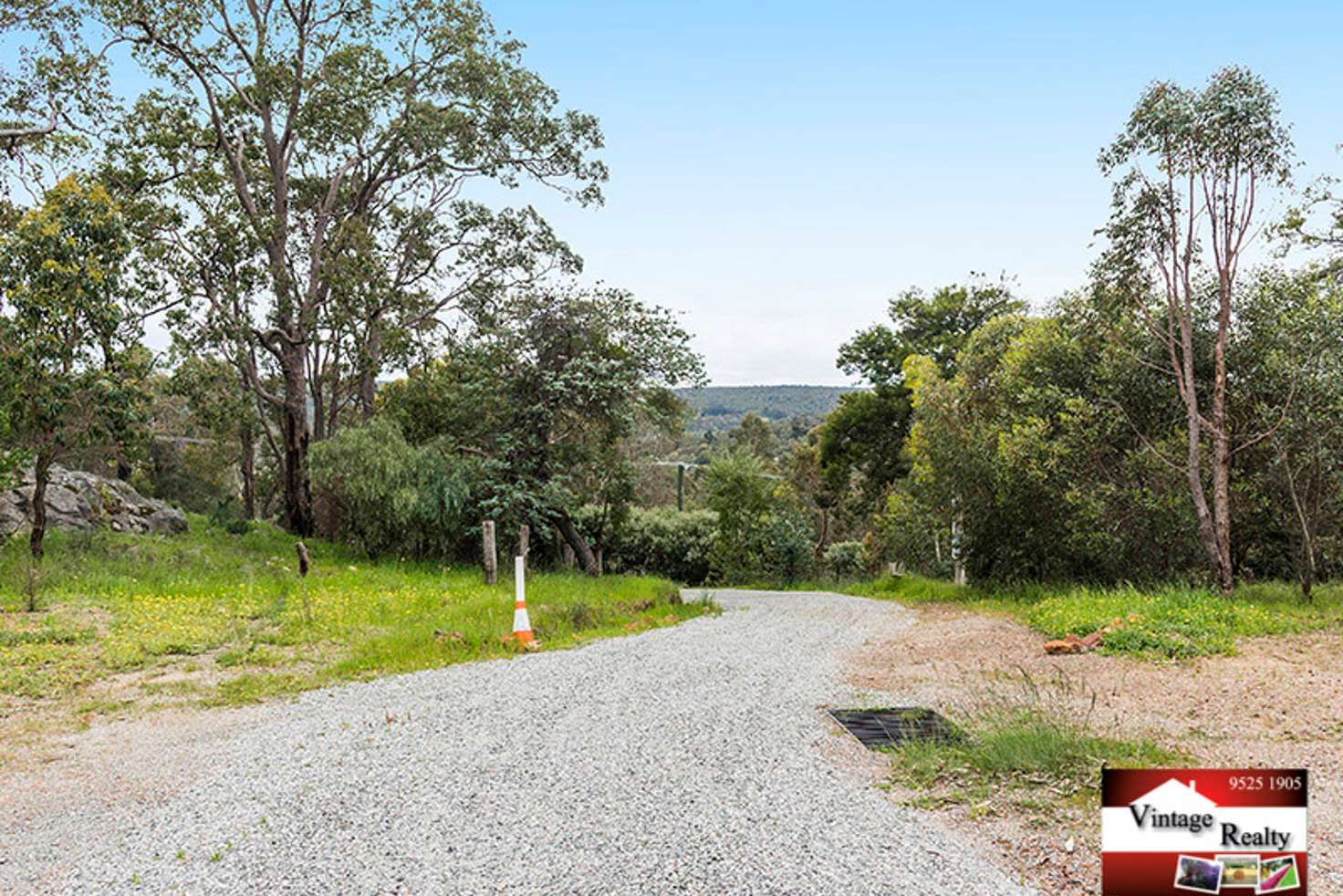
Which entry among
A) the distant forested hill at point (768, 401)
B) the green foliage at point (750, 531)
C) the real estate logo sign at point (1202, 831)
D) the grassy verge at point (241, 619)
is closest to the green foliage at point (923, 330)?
the green foliage at point (750, 531)

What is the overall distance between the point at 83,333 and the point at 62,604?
5.23 metres

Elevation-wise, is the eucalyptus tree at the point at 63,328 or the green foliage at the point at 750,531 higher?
the eucalyptus tree at the point at 63,328

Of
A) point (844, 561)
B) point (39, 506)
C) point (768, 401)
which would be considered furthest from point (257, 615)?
point (768, 401)

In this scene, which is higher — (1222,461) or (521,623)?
(1222,461)

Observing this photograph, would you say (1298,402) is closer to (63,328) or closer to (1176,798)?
(1176,798)

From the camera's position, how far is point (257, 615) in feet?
35.3

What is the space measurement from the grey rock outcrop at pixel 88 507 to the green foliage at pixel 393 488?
4.51m

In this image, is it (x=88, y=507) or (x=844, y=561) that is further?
(x=844, y=561)

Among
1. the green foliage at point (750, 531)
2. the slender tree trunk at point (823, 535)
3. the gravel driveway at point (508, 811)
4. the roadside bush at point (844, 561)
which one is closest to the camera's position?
the gravel driveway at point (508, 811)

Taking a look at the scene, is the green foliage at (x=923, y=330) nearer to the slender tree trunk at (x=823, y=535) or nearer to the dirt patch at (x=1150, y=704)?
the slender tree trunk at (x=823, y=535)

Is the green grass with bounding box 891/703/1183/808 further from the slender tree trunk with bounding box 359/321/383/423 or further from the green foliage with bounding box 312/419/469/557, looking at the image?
Answer: the slender tree trunk with bounding box 359/321/383/423

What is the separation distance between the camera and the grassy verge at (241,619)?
736 centimetres

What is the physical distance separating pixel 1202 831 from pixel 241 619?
10.6m

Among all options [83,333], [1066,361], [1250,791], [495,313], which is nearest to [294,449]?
[495,313]
